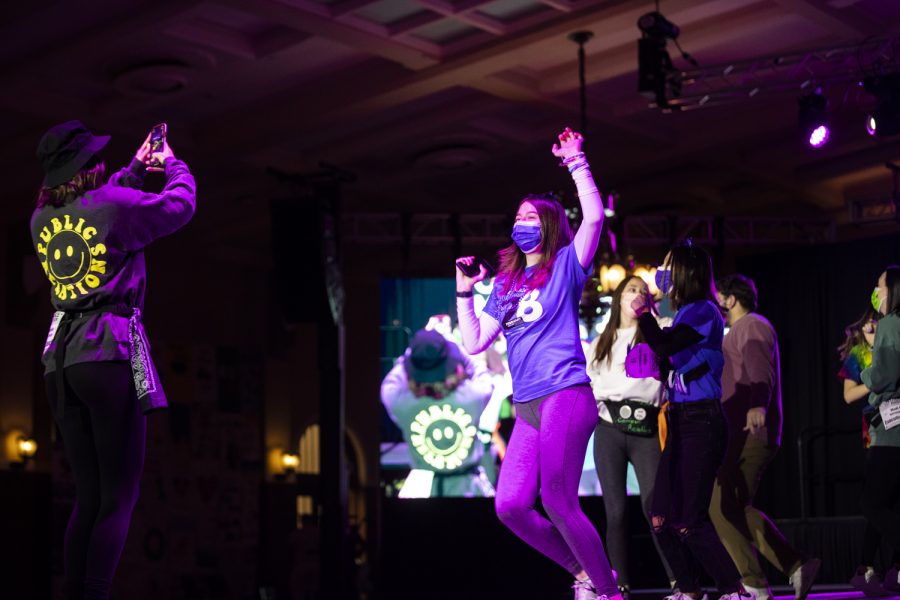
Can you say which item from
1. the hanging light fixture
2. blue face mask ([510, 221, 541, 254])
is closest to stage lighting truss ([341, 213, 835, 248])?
the hanging light fixture

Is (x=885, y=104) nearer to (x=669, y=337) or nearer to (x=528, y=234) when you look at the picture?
(x=669, y=337)

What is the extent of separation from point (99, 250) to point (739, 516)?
2.87 meters

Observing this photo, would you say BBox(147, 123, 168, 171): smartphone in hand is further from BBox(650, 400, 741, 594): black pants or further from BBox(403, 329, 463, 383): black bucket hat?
BBox(403, 329, 463, 383): black bucket hat

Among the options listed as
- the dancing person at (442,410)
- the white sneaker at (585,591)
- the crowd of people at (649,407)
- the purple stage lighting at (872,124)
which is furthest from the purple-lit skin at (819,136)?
the white sneaker at (585,591)

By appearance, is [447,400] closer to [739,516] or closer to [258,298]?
[258,298]

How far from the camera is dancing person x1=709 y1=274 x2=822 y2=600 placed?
4.71m

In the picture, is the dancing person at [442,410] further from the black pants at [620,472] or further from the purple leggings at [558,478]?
the purple leggings at [558,478]

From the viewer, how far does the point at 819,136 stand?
7992mm

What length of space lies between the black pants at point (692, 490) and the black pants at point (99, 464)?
6.13ft

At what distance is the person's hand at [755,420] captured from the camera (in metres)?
4.89

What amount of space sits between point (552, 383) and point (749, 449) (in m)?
1.70

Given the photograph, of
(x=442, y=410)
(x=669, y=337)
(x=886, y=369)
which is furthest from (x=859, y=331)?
(x=442, y=410)

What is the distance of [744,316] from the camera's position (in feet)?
17.2

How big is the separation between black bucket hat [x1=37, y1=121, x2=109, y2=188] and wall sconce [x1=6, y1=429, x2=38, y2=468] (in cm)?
930
